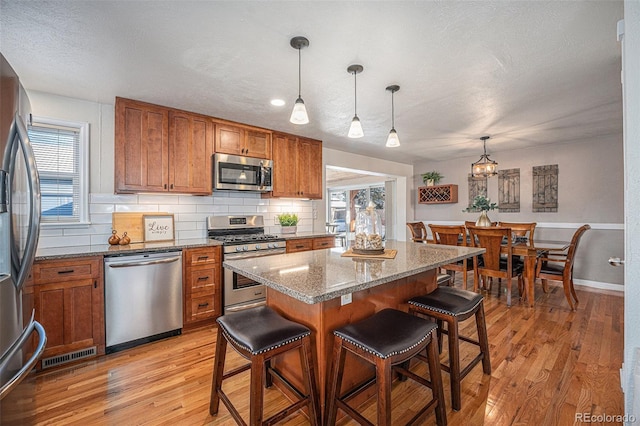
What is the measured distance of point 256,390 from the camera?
52.4 inches

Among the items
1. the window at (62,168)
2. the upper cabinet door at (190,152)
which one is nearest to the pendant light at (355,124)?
the upper cabinet door at (190,152)

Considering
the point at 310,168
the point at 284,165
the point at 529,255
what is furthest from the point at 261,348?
the point at 529,255

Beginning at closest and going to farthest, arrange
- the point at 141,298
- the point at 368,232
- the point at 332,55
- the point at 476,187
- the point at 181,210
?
the point at 332,55, the point at 368,232, the point at 141,298, the point at 181,210, the point at 476,187

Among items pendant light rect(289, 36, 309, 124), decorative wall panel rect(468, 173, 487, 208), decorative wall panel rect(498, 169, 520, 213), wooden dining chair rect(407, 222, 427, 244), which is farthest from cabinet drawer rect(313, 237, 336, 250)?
decorative wall panel rect(498, 169, 520, 213)

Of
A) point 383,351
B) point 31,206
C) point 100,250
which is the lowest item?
point 383,351

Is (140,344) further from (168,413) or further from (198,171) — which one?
(198,171)

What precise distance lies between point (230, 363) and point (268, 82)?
7.77ft

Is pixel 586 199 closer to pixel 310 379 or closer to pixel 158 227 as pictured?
pixel 310 379

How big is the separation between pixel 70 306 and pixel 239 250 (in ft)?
4.81

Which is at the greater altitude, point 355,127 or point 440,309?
point 355,127

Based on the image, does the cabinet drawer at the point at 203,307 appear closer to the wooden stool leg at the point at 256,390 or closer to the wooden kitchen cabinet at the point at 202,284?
the wooden kitchen cabinet at the point at 202,284

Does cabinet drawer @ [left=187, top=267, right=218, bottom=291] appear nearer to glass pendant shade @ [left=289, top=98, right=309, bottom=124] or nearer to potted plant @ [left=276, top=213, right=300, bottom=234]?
potted plant @ [left=276, top=213, right=300, bottom=234]

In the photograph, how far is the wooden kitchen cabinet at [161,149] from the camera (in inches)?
112

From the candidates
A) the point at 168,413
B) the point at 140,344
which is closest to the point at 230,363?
the point at 168,413
